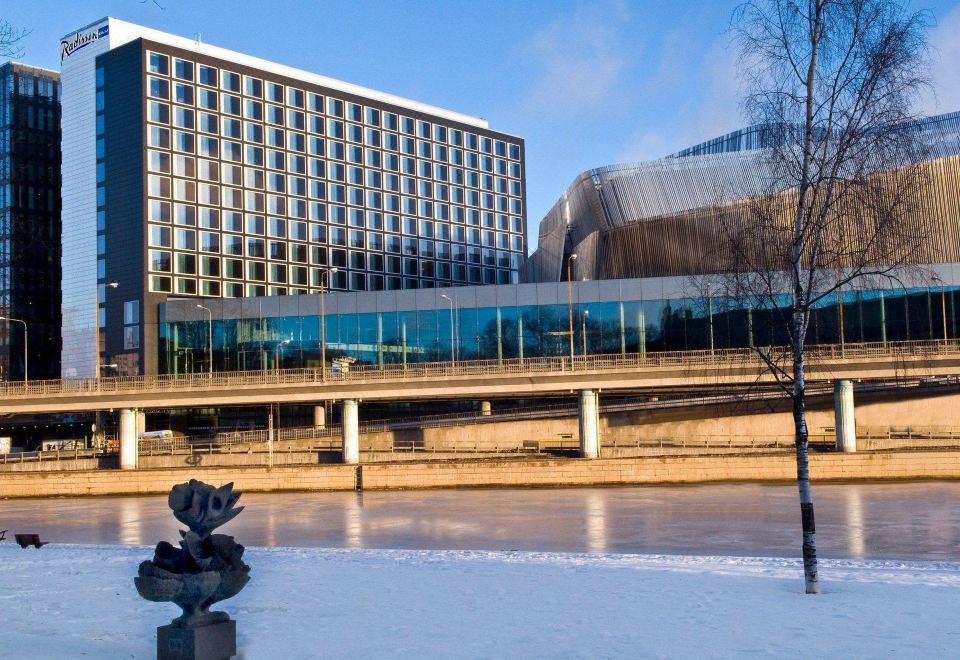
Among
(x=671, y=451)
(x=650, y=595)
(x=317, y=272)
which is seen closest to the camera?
(x=650, y=595)

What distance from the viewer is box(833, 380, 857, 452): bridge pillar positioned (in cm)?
5700

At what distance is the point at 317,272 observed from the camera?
11481 centimetres

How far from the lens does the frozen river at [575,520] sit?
2880cm

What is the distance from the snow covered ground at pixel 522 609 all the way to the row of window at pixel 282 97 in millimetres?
84877

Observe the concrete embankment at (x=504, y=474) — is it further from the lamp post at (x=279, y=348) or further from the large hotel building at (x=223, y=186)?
the large hotel building at (x=223, y=186)

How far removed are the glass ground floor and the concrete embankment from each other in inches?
569

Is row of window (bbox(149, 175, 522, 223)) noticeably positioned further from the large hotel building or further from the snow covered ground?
the snow covered ground

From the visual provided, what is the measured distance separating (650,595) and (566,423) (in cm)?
5491

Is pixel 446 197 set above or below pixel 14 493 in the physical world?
above

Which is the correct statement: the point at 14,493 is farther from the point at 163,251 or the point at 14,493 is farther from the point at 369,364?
the point at 163,251

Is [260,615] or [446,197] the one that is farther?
[446,197]

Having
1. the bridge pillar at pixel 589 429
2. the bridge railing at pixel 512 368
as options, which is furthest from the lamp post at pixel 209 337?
the bridge pillar at pixel 589 429

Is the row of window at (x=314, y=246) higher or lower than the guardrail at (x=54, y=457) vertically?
higher

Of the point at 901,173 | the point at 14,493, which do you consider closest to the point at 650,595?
the point at 901,173
